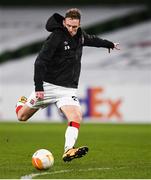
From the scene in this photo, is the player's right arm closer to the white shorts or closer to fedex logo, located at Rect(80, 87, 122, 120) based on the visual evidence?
the white shorts

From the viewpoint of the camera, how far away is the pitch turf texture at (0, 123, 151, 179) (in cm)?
855

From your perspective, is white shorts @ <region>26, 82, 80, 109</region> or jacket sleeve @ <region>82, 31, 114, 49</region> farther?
jacket sleeve @ <region>82, 31, 114, 49</region>

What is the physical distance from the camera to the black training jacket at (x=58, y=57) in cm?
965

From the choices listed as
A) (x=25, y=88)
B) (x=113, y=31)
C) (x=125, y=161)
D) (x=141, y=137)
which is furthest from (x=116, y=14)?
(x=125, y=161)

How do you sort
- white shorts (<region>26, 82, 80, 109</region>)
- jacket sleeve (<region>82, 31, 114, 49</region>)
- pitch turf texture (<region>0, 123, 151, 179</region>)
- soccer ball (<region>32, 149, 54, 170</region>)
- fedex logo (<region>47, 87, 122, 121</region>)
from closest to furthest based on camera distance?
1. pitch turf texture (<region>0, 123, 151, 179</region>)
2. soccer ball (<region>32, 149, 54, 170</region>)
3. white shorts (<region>26, 82, 80, 109</region>)
4. jacket sleeve (<region>82, 31, 114, 49</region>)
5. fedex logo (<region>47, 87, 122, 121</region>)

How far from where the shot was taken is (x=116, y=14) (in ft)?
106

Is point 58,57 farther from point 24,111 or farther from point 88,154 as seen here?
point 88,154
